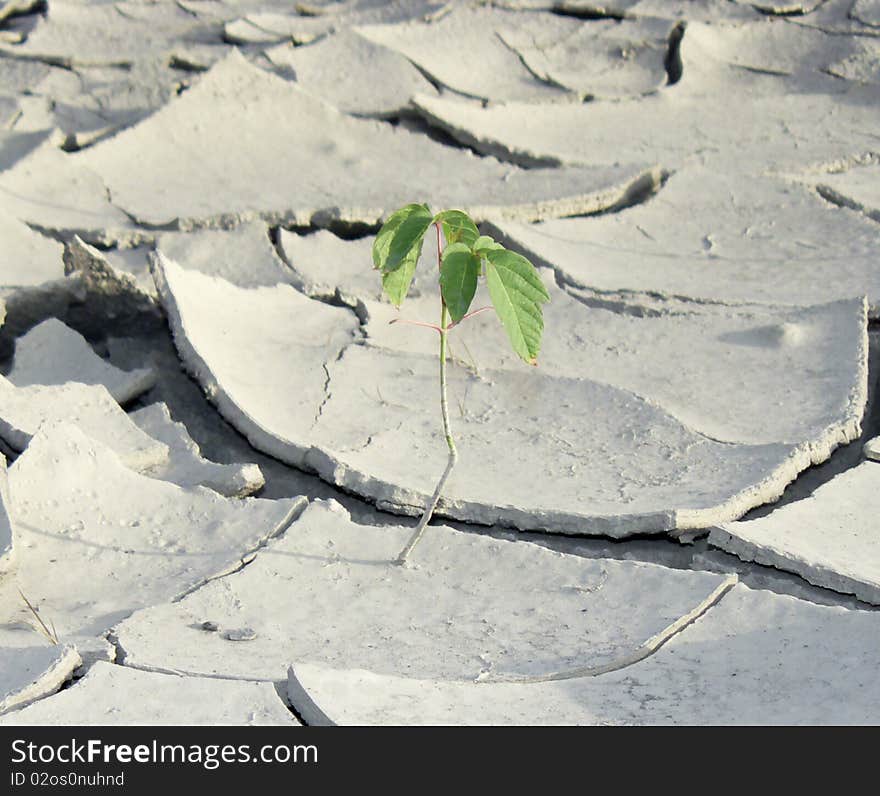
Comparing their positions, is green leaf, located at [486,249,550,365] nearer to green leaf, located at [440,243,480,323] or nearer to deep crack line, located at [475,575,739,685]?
green leaf, located at [440,243,480,323]

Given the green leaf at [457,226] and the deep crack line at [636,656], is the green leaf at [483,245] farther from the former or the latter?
the deep crack line at [636,656]

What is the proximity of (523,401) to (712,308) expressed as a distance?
1.84 feet

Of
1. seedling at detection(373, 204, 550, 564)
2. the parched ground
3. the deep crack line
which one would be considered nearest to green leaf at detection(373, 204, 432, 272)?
seedling at detection(373, 204, 550, 564)

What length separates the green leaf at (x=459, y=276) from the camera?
6.16 ft

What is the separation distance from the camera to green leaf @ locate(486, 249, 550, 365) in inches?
73.3

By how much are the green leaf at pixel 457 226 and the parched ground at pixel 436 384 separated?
0.42 m

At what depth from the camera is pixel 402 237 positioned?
1897 mm

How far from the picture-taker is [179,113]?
3781 millimetres

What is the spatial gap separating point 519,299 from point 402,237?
0.56ft

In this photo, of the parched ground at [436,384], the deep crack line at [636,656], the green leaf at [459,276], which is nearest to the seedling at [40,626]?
the parched ground at [436,384]

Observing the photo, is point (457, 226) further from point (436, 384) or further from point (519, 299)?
point (436, 384)

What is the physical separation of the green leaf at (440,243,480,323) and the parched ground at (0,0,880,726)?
378 mm

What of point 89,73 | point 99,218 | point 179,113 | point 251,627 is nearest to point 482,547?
point 251,627
